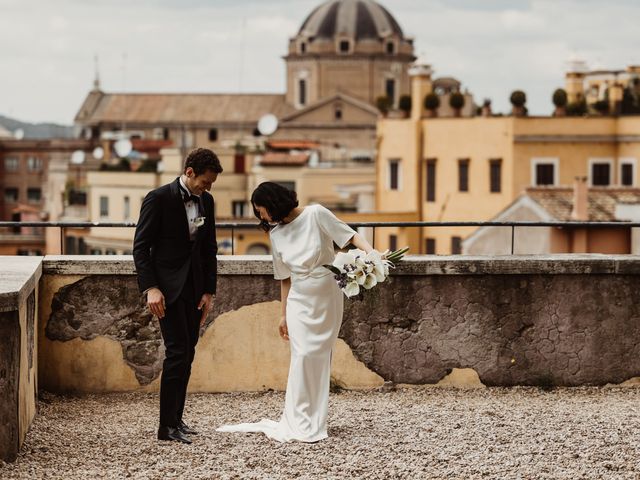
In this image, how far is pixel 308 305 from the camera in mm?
7383

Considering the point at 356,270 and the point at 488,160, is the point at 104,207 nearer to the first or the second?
the point at 488,160

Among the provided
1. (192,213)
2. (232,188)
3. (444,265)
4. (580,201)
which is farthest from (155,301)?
(232,188)

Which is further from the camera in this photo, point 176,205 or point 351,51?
point 351,51

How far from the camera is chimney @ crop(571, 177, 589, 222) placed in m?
43.0

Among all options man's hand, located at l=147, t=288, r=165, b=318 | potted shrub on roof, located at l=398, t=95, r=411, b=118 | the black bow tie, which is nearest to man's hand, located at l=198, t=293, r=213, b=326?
man's hand, located at l=147, t=288, r=165, b=318

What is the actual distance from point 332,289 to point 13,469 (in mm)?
1805

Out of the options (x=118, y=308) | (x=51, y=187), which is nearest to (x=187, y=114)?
(x=51, y=187)

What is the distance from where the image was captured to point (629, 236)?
37.9 metres

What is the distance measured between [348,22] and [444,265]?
128 m

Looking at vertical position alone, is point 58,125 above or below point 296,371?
above

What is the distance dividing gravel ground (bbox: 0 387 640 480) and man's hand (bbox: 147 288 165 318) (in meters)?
0.66

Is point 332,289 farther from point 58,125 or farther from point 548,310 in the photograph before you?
point 58,125

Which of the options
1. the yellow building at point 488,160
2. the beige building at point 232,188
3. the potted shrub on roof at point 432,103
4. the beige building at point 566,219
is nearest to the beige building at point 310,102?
the beige building at point 232,188

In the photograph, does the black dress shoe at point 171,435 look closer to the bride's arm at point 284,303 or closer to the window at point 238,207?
the bride's arm at point 284,303
